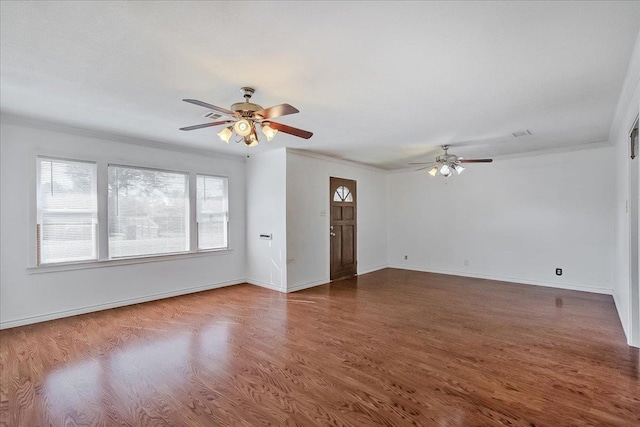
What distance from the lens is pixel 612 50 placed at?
223cm

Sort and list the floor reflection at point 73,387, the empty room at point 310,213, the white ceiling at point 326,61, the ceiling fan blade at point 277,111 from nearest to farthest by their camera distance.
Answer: the white ceiling at point 326,61
the empty room at point 310,213
the floor reflection at point 73,387
the ceiling fan blade at point 277,111

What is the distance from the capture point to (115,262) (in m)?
4.50

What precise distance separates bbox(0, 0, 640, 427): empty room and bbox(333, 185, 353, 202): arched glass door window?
0.14 ft

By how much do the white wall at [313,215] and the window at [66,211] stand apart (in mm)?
2886

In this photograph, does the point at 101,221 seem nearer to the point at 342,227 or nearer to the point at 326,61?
the point at 326,61

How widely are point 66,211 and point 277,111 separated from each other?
348 cm

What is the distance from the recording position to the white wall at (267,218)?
17.7 ft

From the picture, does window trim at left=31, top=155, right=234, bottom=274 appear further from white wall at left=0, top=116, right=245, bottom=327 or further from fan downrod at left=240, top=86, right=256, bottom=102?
fan downrod at left=240, top=86, right=256, bottom=102

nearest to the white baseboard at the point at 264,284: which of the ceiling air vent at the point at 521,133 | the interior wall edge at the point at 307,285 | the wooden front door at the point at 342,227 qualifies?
the interior wall edge at the point at 307,285

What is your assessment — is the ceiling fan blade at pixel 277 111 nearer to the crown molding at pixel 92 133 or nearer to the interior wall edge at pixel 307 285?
the crown molding at pixel 92 133

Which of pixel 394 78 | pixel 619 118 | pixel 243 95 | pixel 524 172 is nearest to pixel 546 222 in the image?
pixel 524 172

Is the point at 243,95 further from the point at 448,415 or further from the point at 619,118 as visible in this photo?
the point at 619,118

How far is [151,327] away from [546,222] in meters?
6.65

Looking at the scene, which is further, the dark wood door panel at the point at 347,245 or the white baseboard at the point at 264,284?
the dark wood door panel at the point at 347,245
